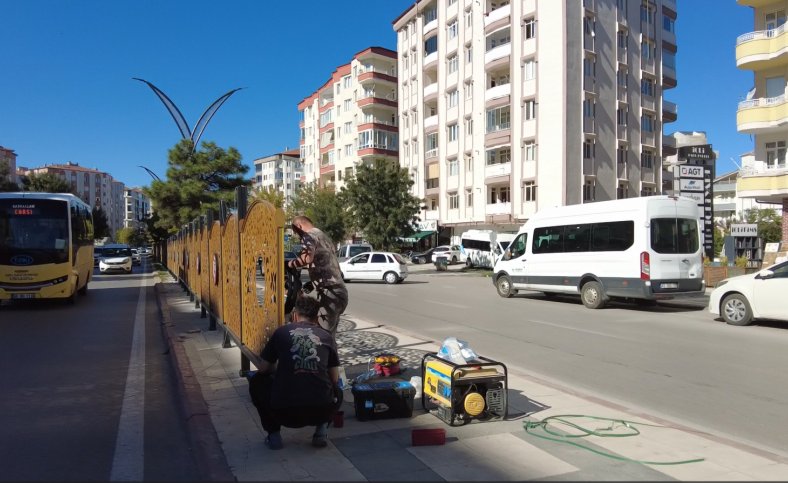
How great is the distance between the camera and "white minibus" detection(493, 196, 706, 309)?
13734 mm

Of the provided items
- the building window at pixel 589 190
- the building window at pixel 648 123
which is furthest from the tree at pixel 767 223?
the building window at pixel 589 190

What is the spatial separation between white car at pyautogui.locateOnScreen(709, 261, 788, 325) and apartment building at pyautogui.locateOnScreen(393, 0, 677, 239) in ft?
96.1

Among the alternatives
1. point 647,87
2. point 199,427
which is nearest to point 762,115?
point 647,87

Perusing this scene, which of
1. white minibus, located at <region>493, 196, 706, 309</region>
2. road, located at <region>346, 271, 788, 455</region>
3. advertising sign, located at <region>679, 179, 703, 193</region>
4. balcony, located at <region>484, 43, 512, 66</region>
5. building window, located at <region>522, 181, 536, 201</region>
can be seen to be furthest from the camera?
balcony, located at <region>484, 43, 512, 66</region>

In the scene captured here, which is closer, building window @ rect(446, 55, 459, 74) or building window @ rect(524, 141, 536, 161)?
building window @ rect(524, 141, 536, 161)

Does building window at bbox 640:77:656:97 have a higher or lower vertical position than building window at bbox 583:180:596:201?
higher

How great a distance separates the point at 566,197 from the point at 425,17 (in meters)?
25.6

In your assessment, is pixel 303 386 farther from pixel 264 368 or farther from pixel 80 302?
pixel 80 302

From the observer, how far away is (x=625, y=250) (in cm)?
1416

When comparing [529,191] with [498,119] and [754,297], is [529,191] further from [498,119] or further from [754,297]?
[754,297]

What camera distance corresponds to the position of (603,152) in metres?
43.4

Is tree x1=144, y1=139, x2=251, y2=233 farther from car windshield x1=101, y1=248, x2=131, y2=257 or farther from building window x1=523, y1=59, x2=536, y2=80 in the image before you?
building window x1=523, y1=59, x2=536, y2=80

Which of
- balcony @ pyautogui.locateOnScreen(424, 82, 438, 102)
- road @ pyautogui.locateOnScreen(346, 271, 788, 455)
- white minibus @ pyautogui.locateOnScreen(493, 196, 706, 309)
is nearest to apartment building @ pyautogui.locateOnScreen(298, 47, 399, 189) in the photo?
balcony @ pyautogui.locateOnScreen(424, 82, 438, 102)

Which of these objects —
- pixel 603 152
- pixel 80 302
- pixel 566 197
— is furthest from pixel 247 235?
pixel 603 152
